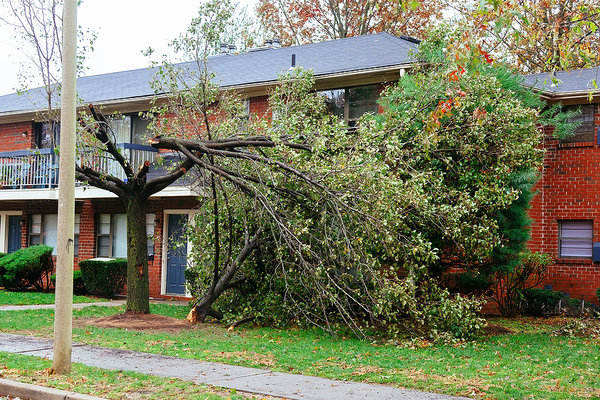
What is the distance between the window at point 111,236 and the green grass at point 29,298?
2410 mm

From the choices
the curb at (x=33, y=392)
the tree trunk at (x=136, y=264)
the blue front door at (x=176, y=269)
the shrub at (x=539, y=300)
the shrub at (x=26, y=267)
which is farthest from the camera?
the shrub at (x=26, y=267)

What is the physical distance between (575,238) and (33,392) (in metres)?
14.1

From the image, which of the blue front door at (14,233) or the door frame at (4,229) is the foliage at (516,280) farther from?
the door frame at (4,229)

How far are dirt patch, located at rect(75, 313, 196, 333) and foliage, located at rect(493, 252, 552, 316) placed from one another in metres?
7.35

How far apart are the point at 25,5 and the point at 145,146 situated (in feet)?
21.8

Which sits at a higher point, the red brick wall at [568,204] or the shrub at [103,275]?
the red brick wall at [568,204]

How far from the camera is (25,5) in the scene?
12.9m

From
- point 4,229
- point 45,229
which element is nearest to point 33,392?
point 45,229

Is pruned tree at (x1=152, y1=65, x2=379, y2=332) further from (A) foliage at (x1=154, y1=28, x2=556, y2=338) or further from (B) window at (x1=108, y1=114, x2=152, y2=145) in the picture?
(B) window at (x1=108, y1=114, x2=152, y2=145)

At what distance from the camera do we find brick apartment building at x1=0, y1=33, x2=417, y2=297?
1734 cm

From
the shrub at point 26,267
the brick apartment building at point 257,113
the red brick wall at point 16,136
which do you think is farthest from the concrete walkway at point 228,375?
the red brick wall at point 16,136

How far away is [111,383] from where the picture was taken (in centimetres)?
768

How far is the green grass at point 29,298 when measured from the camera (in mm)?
17359

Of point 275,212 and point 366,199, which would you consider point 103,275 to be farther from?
point 366,199
